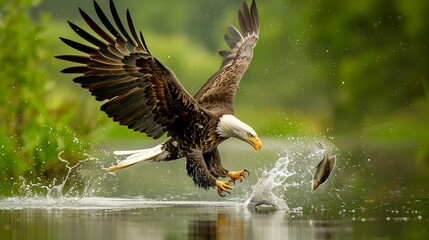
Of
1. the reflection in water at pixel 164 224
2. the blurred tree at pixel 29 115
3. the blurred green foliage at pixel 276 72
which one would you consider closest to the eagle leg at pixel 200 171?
the reflection in water at pixel 164 224

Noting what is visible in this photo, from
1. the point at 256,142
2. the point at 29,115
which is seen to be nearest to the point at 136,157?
the point at 256,142

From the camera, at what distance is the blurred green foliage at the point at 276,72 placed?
1703 centimetres

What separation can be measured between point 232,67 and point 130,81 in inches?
76.5

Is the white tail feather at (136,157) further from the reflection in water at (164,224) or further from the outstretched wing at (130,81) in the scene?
the reflection in water at (164,224)

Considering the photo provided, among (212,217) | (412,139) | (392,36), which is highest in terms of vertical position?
(392,36)

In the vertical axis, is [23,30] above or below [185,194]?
above

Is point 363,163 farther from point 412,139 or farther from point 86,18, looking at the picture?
point 86,18

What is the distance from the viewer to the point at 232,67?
1434cm

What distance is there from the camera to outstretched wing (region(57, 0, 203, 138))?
12398 mm

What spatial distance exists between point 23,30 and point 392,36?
42.6ft

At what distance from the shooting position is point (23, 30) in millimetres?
18203

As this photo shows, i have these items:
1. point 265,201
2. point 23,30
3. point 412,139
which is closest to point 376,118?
point 412,139

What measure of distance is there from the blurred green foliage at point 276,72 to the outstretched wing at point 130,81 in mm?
3310

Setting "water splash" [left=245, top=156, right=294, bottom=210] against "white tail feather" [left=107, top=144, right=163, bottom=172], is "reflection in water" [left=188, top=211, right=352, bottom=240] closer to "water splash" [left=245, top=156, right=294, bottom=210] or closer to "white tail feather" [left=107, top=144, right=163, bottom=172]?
"water splash" [left=245, top=156, right=294, bottom=210]
